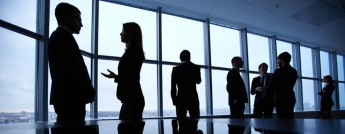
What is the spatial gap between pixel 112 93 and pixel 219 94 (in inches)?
112

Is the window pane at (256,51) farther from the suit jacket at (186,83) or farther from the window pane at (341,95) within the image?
the window pane at (341,95)

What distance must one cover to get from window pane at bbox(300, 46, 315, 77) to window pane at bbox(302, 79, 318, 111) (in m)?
0.30

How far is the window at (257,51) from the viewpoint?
252 inches

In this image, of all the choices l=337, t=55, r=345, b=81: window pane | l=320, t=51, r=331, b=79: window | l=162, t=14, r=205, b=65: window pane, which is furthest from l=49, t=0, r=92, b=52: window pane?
l=337, t=55, r=345, b=81: window pane

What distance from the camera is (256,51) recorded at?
6598 mm

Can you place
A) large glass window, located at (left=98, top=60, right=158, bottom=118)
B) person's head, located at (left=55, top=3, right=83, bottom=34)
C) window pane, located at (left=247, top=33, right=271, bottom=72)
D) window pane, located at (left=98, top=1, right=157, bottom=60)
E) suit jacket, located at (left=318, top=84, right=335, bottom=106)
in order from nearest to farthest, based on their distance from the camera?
person's head, located at (left=55, top=3, right=83, bottom=34), large glass window, located at (left=98, top=60, right=158, bottom=118), window pane, located at (left=98, top=1, right=157, bottom=60), suit jacket, located at (left=318, top=84, right=335, bottom=106), window pane, located at (left=247, top=33, right=271, bottom=72)

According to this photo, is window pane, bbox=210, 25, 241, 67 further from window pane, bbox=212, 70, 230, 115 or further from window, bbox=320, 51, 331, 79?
window, bbox=320, 51, 331, 79

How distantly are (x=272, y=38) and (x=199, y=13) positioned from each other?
127 inches

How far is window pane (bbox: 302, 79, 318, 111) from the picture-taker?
776 centimetres

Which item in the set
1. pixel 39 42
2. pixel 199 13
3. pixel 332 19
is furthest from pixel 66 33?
pixel 332 19

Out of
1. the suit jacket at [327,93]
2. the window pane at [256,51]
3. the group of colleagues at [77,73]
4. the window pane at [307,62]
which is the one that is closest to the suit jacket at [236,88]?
the group of colleagues at [77,73]

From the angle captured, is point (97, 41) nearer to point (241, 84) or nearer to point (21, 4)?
point (21, 4)

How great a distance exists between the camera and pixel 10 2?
2383mm

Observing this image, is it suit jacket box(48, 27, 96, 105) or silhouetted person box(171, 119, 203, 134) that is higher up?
suit jacket box(48, 27, 96, 105)
